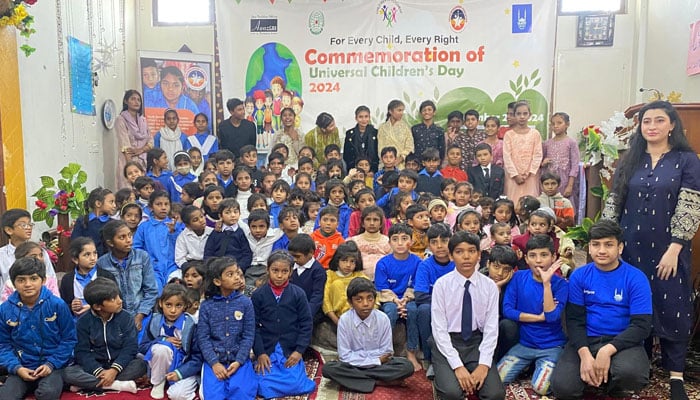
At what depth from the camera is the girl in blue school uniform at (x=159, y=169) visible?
202 inches

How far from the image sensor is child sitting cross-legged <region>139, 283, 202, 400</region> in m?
2.82

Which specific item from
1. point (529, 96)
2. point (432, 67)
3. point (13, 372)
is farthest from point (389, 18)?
point (13, 372)

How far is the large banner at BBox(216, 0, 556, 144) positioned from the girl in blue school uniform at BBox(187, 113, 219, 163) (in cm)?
60

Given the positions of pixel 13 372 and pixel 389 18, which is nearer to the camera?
pixel 13 372

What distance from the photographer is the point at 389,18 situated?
21.9ft

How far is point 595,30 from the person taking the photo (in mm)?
6633

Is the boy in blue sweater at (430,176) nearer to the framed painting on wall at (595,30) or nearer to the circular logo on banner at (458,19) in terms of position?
the circular logo on banner at (458,19)

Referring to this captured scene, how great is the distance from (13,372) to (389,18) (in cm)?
538

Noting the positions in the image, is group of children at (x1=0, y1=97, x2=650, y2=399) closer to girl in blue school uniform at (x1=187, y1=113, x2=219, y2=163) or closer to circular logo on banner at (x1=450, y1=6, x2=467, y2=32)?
girl in blue school uniform at (x1=187, y1=113, x2=219, y2=163)

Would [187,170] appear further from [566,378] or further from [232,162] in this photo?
[566,378]

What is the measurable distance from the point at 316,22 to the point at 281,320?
15.3 feet

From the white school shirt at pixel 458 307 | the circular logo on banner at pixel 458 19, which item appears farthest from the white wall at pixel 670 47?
the white school shirt at pixel 458 307

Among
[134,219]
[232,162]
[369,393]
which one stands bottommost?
[369,393]

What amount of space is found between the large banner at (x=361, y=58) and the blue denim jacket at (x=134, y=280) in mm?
3525
